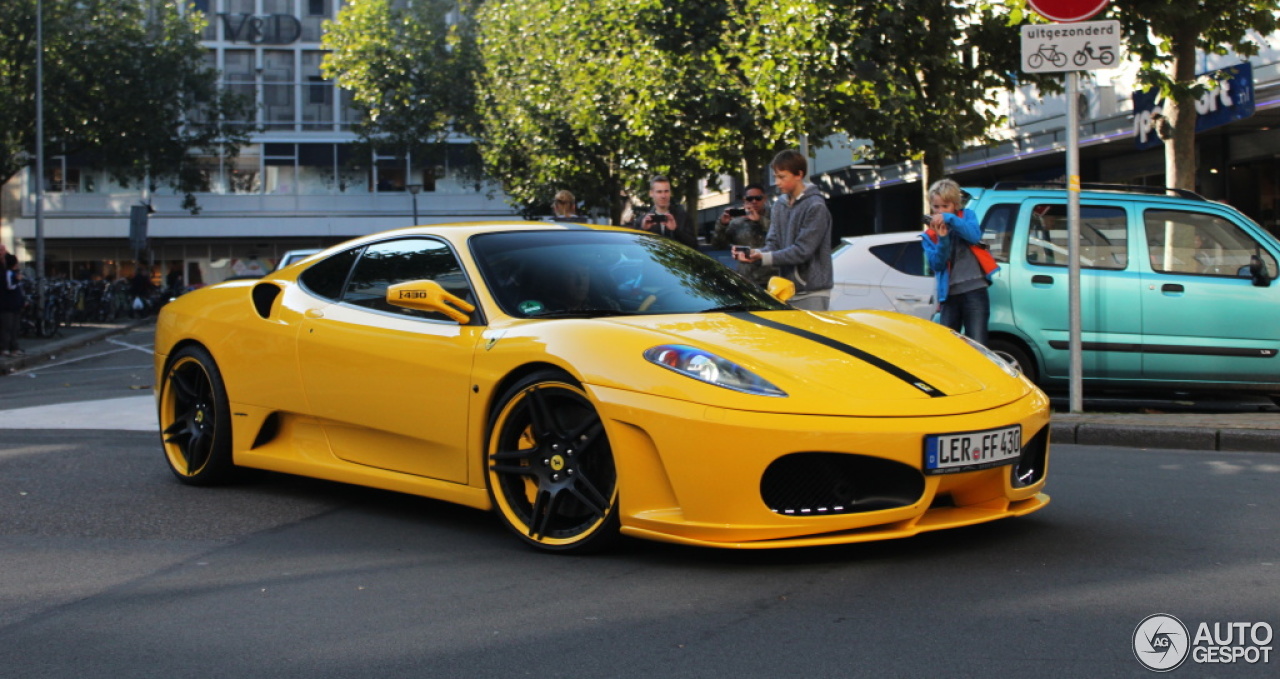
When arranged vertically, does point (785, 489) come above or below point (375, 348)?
below

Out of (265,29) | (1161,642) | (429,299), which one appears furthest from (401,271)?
(265,29)

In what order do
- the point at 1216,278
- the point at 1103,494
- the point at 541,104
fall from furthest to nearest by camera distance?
the point at 541,104, the point at 1216,278, the point at 1103,494

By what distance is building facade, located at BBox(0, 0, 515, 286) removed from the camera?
6216 cm

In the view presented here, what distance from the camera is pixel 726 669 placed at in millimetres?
3453

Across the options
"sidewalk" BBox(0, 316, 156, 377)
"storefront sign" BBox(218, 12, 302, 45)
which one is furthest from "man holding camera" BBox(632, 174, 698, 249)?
"storefront sign" BBox(218, 12, 302, 45)

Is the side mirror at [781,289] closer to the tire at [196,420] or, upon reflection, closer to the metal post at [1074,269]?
the tire at [196,420]

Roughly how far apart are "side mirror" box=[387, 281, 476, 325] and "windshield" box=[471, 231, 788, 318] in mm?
148

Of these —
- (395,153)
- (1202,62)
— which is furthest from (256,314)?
(395,153)

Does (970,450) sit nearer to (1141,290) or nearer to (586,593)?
(586,593)

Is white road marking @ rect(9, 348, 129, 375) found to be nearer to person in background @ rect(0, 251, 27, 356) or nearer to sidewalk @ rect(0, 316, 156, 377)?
sidewalk @ rect(0, 316, 156, 377)

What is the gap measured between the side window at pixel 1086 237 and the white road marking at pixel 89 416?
6.23m

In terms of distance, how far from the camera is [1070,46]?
9023 millimetres

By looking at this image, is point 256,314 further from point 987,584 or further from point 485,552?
Answer: point 987,584

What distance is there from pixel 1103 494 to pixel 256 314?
3.83 m
